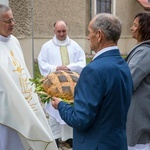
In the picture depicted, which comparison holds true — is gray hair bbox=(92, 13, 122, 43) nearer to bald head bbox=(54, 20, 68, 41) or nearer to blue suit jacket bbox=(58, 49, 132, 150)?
blue suit jacket bbox=(58, 49, 132, 150)

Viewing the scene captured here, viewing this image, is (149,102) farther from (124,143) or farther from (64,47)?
(64,47)

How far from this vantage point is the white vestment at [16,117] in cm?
248

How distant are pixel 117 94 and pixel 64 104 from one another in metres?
0.37

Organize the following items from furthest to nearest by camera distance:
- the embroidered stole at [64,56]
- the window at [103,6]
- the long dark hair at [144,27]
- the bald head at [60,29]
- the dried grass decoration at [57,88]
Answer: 1. the window at [103,6]
2. the embroidered stole at [64,56]
3. the bald head at [60,29]
4. the long dark hair at [144,27]
5. the dried grass decoration at [57,88]

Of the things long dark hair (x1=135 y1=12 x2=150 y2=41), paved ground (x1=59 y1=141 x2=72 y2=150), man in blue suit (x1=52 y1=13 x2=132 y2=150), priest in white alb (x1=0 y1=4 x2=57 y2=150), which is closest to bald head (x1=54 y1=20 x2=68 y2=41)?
priest in white alb (x1=0 y1=4 x2=57 y2=150)

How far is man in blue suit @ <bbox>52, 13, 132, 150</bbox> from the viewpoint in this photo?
1831 mm

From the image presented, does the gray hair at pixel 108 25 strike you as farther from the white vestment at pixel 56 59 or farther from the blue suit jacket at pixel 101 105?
the white vestment at pixel 56 59

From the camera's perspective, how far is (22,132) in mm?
2525

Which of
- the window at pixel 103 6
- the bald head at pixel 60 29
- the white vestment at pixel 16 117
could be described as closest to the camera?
the white vestment at pixel 16 117

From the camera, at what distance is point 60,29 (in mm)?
4461

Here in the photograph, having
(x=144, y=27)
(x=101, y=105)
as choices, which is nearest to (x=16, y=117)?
(x=101, y=105)

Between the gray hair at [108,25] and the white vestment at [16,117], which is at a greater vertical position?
the gray hair at [108,25]

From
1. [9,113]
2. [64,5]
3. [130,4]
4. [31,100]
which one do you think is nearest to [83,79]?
[9,113]

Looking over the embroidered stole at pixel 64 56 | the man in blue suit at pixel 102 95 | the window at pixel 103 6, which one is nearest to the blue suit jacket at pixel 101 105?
the man in blue suit at pixel 102 95
